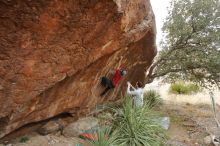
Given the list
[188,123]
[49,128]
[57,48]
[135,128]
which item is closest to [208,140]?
[188,123]

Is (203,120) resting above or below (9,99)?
below

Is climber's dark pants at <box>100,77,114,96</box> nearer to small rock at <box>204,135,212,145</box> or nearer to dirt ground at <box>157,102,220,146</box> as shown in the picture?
dirt ground at <box>157,102,220,146</box>

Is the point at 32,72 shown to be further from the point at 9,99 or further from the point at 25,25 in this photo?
the point at 25,25

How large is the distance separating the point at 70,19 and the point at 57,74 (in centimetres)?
182

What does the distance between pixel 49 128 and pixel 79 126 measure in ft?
3.69

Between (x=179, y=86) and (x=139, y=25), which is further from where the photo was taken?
(x=179, y=86)

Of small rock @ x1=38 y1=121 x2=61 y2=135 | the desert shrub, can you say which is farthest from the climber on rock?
the desert shrub

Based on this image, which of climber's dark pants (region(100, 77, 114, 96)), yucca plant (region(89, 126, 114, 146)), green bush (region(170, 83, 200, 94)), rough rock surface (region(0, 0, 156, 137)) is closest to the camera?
rough rock surface (region(0, 0, 156, 137))

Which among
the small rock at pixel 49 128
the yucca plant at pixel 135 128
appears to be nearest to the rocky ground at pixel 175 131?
the small rock at pixel 49 128

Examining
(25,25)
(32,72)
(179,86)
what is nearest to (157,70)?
(179,86)

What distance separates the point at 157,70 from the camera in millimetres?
17484

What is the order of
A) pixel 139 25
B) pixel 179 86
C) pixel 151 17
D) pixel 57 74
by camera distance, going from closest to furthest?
pixel 57 74
pixel 139 25
pixel 151 17
pixel 179 86

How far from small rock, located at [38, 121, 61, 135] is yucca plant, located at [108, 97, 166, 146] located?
194cm

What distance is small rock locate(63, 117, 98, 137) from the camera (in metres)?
10.0
